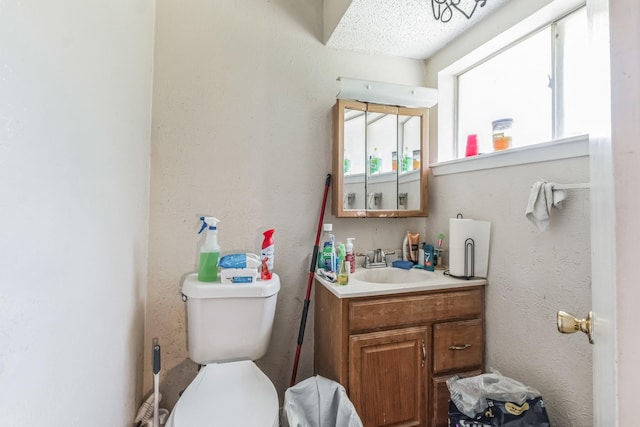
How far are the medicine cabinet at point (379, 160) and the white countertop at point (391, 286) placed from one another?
0.42 metres

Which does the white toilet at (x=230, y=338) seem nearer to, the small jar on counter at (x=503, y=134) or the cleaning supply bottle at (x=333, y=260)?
the cleaning supply bottle at (x=333, y=260)

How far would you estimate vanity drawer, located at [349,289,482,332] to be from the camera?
46.3 inches

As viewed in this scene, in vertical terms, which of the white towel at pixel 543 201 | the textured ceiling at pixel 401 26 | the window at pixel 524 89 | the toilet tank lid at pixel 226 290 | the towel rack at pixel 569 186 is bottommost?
the toilet tank lid at pixel 226 290

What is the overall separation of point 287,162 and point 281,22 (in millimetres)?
793

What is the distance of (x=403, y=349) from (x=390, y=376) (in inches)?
5.0

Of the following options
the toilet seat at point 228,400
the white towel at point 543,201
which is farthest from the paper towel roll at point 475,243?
the toilet seat at point 228,400

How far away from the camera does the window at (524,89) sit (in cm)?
110

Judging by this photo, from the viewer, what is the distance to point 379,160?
1634 mm

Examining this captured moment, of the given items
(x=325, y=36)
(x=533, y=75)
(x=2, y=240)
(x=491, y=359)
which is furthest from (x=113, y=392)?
(x=533, y=75)

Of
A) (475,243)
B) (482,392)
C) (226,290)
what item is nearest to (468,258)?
(475,243)

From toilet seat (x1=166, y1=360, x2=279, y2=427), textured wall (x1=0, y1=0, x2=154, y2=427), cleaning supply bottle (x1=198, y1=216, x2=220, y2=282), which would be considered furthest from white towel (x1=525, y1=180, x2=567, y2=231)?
textured wall (x1=0, y1=0, x2=154, y2=427)

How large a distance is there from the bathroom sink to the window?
716 mm

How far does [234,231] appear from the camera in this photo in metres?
1.46

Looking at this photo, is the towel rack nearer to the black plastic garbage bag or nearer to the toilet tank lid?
the black plastic garbage bag
